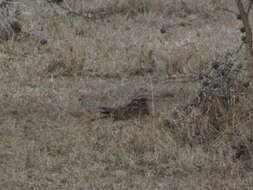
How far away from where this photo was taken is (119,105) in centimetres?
626

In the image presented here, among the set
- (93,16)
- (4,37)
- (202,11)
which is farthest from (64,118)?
(202,11)

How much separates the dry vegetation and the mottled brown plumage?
0.15 feet

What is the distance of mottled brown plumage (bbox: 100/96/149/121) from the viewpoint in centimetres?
587

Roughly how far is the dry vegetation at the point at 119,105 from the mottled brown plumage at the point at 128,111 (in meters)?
0.05

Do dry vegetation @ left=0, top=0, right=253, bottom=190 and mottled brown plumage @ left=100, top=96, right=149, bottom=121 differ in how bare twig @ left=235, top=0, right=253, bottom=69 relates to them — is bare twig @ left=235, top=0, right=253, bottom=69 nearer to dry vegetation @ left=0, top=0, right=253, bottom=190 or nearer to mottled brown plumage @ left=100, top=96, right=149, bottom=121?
dry vegetation @ left=0, top=0, right=253, bottom=190

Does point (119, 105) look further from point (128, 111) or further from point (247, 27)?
point (247, 27)

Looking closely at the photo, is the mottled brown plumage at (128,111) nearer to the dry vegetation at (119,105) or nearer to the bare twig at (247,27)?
the dry vegetation at (119,105)

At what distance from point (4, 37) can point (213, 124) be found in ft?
13.6

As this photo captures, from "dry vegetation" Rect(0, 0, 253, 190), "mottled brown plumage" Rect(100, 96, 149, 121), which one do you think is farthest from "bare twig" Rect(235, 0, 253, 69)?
"mottled brown plumage" Rect(100, 96, 149, 121)

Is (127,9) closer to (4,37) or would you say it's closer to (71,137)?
(4,37)

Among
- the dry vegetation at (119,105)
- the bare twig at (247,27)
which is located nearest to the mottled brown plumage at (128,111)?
the dry vegetation at (119,105)

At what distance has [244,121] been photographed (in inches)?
205

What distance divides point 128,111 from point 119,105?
334 millimetres

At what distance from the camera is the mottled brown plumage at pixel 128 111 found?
5871mm
